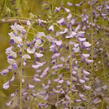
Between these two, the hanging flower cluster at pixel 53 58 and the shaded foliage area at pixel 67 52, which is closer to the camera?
the hanging flower cluster at pixel 53 58

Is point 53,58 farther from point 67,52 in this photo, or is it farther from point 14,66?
point 14,66

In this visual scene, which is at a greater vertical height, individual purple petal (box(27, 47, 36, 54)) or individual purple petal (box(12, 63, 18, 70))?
individual purple petal (box(27, 47, 36, 54))

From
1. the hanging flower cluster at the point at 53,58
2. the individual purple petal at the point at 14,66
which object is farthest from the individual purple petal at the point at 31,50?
the individual purple petal at the point at 14,66

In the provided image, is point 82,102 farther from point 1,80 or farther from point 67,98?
point 1,80

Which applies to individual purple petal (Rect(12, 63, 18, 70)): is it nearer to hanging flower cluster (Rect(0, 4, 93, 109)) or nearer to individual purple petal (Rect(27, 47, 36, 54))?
hanging flower cluster (Rect(0, 4, 93, 109))

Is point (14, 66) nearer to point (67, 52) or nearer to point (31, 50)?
point (31, 50)

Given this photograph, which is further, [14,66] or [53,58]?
[53,58]

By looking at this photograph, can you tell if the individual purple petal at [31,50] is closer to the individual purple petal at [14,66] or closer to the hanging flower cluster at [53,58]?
the hanging flower cluster at [53,58]

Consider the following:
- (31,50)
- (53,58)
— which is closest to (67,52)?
(53,58)

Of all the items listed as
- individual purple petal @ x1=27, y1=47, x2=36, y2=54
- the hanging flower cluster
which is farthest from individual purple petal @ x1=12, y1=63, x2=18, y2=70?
individual purple petal @ x1=27, y1=47, x2=36, y2=54

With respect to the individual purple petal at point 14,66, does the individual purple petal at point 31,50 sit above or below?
above

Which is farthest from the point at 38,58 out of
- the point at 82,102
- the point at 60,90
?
the point at 82,102

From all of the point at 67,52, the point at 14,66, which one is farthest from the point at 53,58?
the point at 14,66
